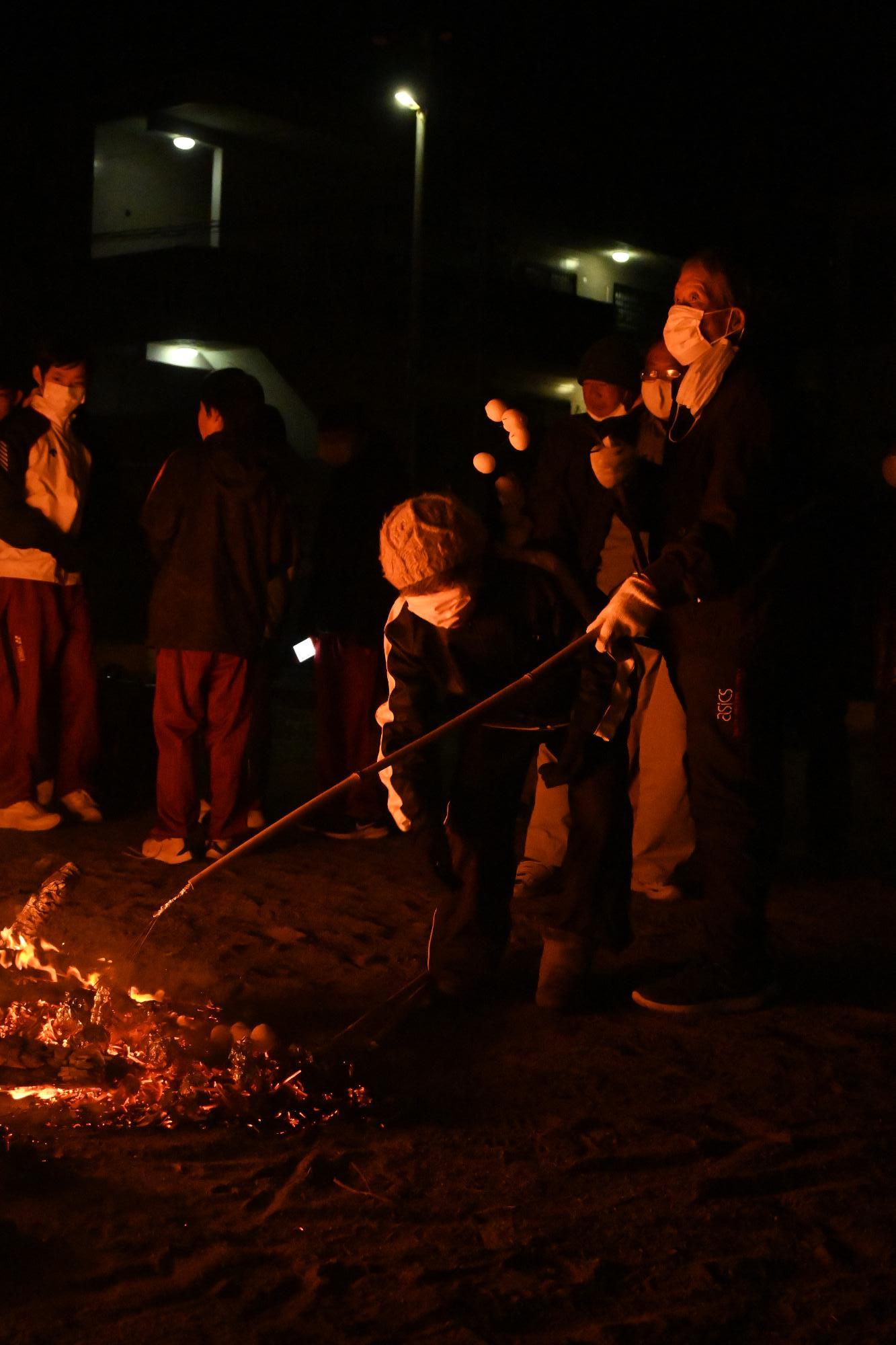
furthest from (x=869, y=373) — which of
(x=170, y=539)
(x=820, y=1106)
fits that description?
(x=820, y=1106)

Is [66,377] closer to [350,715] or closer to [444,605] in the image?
[350,715]

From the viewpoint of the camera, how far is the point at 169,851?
588 centimetres

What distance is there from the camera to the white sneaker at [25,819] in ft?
20.8

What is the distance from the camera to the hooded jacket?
618 centimetres

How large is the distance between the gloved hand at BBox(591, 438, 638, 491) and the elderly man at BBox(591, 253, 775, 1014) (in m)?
0.15

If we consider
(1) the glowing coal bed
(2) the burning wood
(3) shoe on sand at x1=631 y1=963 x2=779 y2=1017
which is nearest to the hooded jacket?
(2) the burning wood

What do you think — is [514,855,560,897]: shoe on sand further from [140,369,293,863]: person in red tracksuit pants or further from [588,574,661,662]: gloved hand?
[588,574,661,662]: gloved hand

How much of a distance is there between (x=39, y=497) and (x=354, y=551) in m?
1.46

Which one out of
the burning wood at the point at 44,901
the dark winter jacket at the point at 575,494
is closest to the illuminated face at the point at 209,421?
the dark winter jacket at the point at 575,494

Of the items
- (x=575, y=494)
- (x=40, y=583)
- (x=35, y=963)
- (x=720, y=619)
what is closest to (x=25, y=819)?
(x=40, y=583)

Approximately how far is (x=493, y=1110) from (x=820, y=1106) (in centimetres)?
78

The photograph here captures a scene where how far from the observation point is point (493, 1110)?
10.8 feet

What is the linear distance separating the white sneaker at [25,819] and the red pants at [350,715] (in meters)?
1.27

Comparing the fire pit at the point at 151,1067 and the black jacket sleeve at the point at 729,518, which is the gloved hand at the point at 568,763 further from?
the fire pit at the point at 151,1067
